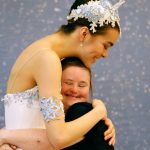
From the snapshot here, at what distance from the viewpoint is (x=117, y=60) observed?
305 cm

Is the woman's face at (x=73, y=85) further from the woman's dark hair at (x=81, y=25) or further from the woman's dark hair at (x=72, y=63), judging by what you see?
the woman's dark hair at (x=81, y=25)

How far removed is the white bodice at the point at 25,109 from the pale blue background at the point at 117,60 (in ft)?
4.24

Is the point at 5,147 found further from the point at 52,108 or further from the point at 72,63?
the point at 72,63

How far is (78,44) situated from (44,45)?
5.6 inches

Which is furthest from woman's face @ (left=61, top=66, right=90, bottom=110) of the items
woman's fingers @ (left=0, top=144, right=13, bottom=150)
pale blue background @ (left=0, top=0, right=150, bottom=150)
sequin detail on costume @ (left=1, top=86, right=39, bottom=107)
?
pale blue background @ (left=0, top=0, right=150, bottom=150)

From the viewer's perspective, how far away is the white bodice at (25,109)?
5.39 feet

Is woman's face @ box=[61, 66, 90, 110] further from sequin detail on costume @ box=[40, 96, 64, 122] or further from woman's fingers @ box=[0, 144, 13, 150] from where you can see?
woman's fingers @ box=[0, 144, 13, 150]

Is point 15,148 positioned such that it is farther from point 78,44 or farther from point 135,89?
point 135,89

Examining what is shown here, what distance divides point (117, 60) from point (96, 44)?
1.39 m

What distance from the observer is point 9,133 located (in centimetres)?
164

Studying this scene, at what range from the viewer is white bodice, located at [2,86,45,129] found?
1643 mm

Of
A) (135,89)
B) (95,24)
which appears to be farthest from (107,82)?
(95,24)

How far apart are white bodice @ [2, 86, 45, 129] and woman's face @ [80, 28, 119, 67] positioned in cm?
24

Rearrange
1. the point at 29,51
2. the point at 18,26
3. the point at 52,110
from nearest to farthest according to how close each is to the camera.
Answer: the point at 52,110, the point at 29,51, the point at 18,26
